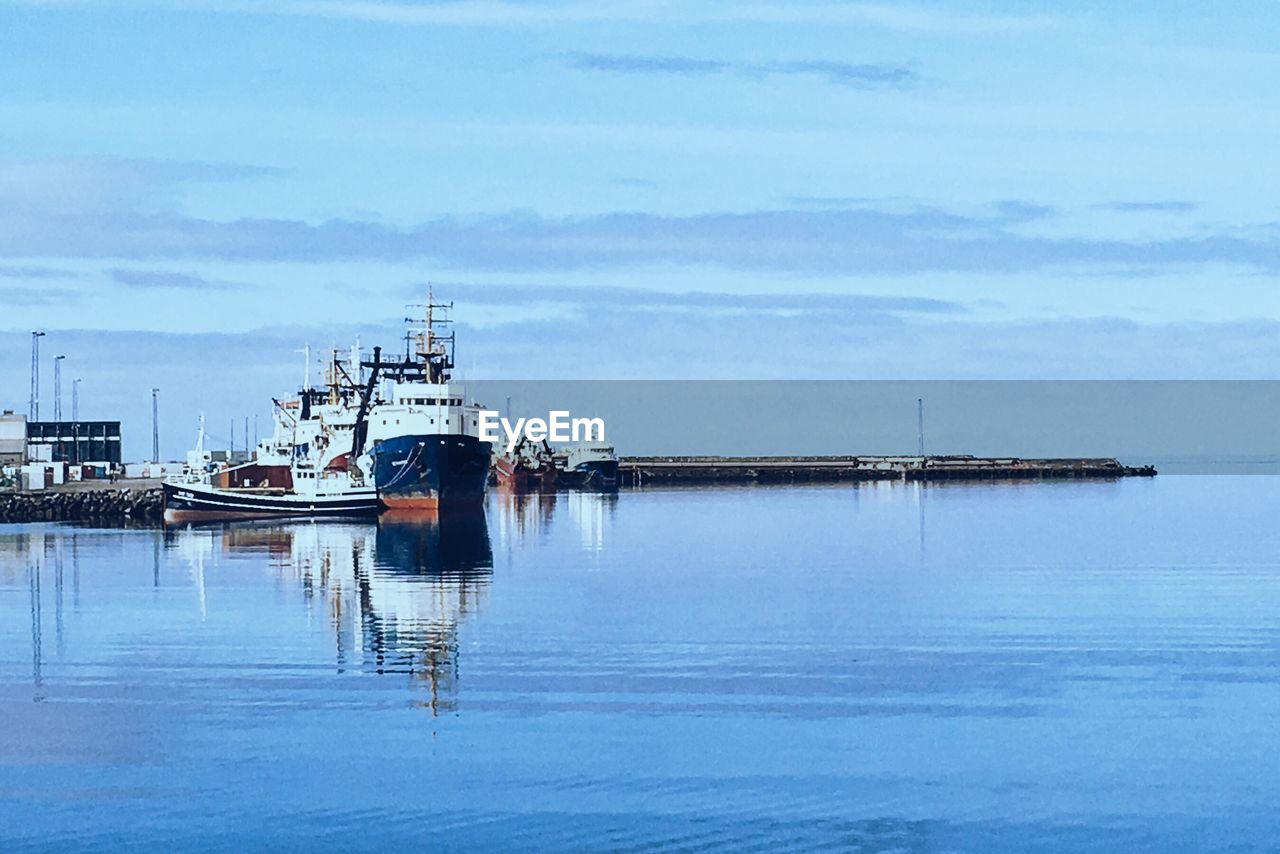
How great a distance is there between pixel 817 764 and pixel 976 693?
6803 mm

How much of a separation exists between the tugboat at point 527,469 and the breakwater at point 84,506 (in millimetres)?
60673

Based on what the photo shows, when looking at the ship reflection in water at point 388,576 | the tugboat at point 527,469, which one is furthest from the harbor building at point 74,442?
the ship reflection in water at point 388,576

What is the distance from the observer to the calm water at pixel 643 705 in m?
21.1

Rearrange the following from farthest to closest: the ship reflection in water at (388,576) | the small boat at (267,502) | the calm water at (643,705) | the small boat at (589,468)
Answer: the small boat at (589,468), the small boat at (267,502), the ship reflection in water at (388,576), the calm water at (643,705)

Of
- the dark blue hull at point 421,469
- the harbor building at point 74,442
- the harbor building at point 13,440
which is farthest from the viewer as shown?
the harbor building at point 74,442

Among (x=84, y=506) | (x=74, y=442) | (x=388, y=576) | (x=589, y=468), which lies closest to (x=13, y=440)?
(x=74, y=442)

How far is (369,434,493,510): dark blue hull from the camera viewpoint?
9588 cm

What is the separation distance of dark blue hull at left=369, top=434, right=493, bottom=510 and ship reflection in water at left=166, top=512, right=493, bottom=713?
1053 mm

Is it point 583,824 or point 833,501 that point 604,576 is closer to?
point 583,824

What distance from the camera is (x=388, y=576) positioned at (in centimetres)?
5531

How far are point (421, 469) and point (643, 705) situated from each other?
6860cm

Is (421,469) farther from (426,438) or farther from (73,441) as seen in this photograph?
(73,441)

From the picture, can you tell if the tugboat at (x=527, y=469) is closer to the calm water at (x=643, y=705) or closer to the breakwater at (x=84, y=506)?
the breakwater at (x=84, y=506)

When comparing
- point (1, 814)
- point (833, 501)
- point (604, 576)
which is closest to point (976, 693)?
point (1, 814)
